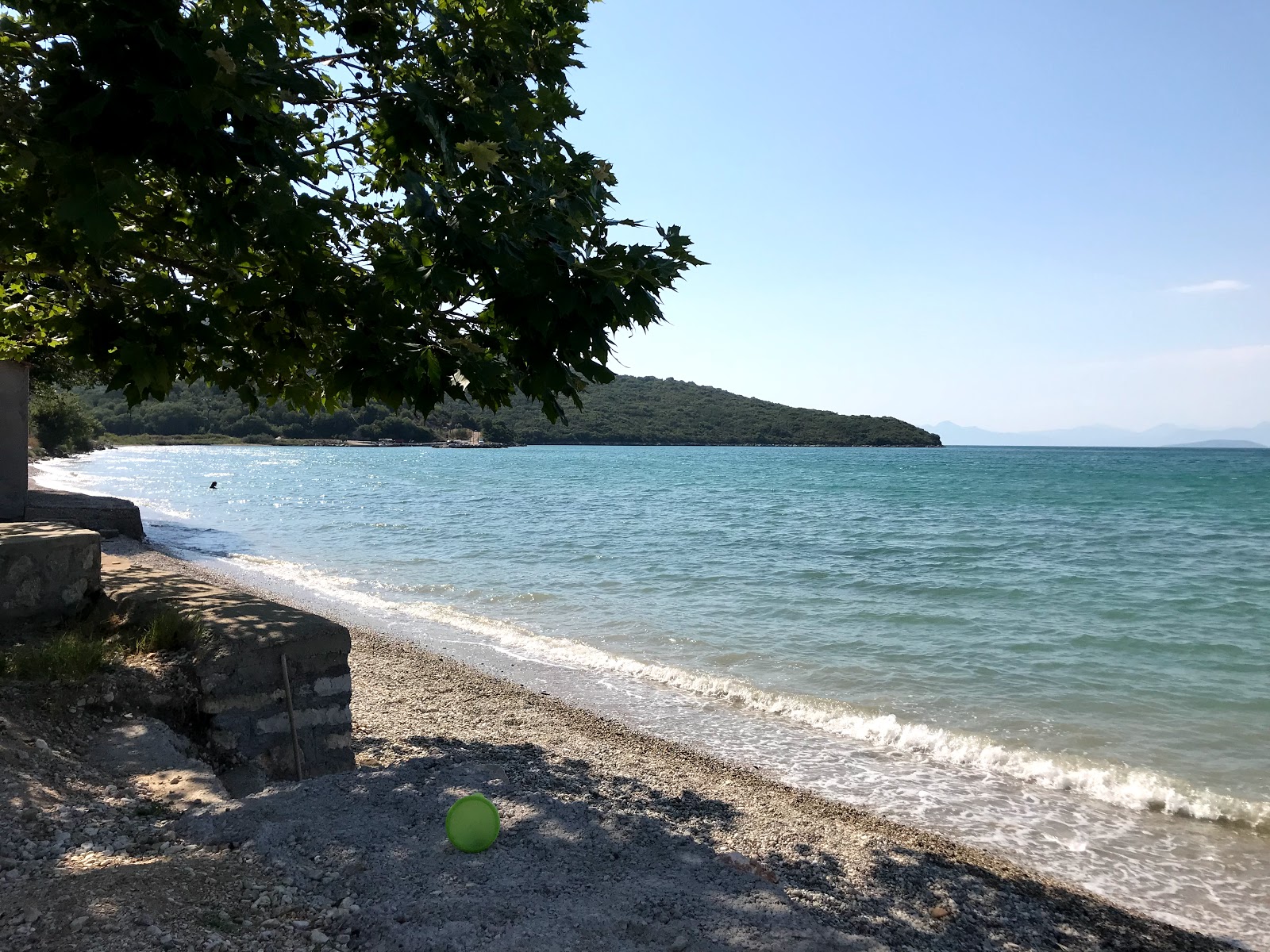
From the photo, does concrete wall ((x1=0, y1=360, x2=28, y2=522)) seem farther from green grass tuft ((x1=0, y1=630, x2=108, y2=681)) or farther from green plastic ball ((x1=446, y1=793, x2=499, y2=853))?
green plastic ball ((x1=446, y1=793, x2=499, y2=853))

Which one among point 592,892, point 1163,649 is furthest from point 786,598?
point 592,892

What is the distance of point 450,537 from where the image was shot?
84.4ft

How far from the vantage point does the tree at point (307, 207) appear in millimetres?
3455

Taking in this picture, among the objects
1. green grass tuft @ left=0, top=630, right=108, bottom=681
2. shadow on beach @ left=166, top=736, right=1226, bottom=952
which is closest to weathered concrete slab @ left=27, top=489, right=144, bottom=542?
green grass tuft @ left=0, top=630, right=108, bottom=681

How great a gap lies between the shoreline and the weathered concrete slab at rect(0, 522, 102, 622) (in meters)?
2.47

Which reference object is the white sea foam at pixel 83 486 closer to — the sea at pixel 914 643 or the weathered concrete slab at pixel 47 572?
the sea at pixel 914 643

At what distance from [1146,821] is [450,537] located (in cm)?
2150

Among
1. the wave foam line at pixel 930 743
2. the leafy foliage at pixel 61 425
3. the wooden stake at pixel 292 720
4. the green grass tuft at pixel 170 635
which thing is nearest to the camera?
the wooden stake at pixel 292 720

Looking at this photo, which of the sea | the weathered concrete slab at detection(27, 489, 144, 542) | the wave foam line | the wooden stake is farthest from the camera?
the weathered concrete slab at detection(27, 489, 144, 542)

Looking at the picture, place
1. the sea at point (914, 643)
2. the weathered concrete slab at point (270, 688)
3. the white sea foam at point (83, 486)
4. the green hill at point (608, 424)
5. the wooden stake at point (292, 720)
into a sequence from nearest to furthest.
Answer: the weathered concrete slab at point (270, 688) → the wooden stake at point (292, 720) → the sea at point (914, 643) → the white sea foam at point (83, 486) → the green hill at point (608, 424)

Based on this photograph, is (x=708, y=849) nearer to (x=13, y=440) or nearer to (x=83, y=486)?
(x=13, y=440)

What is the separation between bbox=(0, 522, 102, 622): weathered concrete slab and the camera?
5793 mm

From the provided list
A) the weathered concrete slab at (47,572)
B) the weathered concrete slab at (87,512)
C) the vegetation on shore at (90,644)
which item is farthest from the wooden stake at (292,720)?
the weathered concrete slab at (87,512)

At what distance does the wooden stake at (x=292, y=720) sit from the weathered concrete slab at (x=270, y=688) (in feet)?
0.09
